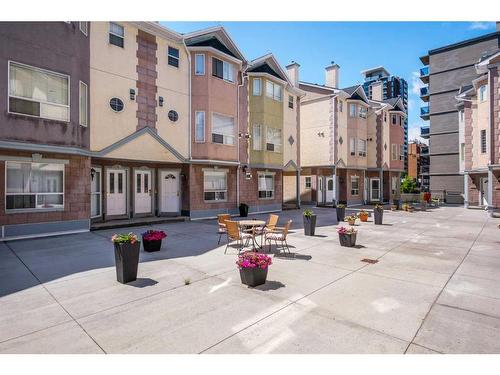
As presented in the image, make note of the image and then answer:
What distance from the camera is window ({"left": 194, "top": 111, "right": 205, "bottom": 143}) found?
17.4 m

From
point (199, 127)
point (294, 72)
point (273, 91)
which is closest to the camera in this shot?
point (199, 127)

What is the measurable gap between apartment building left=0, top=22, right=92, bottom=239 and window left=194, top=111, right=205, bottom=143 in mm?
6097

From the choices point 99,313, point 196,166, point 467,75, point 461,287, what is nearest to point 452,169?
point 467,75

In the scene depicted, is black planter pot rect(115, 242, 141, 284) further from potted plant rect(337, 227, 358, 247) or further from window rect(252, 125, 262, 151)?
window rect(252, 125, 262, 151)

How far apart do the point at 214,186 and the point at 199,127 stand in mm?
3819

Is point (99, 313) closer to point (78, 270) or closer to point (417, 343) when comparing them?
point (78, 270)

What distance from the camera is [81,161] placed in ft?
41.4

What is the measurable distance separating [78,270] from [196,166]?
35.4 ft

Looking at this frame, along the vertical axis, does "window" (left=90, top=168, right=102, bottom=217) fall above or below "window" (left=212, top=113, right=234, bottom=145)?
below

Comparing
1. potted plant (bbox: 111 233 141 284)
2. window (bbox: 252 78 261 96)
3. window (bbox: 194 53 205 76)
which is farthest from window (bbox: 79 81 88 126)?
window (bbox: 252 78 261 96)

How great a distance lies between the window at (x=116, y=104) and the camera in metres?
14.1

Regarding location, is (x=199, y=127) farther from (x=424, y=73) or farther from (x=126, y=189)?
(x=424, y=73)

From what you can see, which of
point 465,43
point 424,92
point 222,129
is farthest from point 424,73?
point 222,129

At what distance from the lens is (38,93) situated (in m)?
11.1
